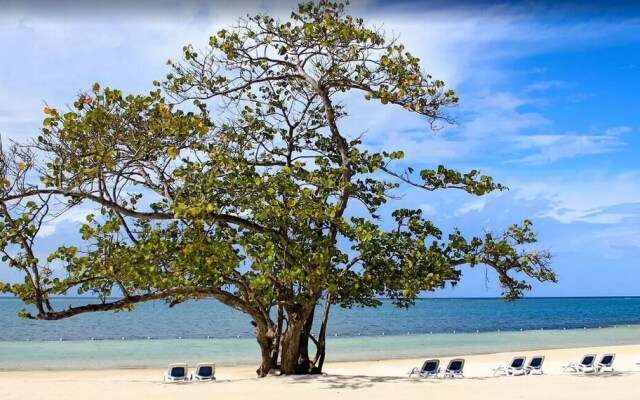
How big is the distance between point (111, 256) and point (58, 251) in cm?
97

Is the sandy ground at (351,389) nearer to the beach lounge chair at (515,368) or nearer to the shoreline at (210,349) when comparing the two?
the beach lounge chair at (515,368)

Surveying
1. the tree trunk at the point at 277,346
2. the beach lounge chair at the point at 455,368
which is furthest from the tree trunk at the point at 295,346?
the beach lounge chair at the point at 455,368

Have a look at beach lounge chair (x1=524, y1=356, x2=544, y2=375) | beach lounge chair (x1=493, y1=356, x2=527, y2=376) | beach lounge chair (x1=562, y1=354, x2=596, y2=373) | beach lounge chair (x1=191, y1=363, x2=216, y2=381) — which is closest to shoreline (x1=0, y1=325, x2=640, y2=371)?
beach lounge chair (x1=191, y1=363, x2=216, y2=381)

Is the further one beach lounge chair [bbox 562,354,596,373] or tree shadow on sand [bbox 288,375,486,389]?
beach lounge chair [bbox 562,354,596,373]

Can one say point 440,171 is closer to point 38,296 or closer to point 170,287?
point 170,287

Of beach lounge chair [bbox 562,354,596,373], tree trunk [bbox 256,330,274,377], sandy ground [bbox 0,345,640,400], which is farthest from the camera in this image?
beach lounge chair [bbox 562,354,596,373]

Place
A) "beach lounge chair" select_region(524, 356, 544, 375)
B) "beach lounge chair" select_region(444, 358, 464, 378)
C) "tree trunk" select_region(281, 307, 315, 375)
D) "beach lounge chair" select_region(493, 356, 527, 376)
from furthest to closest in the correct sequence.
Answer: "beach lounge chair" select_region(524, 356, 544, 375), "beach lounge chair" select_region(493, 356, 527, 376), "beach lounge chair" select_region(444, 358, 464, 378), "tree trunk" select_region(281, 307, 315, 375)

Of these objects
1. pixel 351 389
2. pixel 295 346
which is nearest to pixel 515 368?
pixel 295 346

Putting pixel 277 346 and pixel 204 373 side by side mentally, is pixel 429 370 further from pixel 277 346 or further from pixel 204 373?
pixel 204 373

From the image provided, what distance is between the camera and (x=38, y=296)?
12391 mm

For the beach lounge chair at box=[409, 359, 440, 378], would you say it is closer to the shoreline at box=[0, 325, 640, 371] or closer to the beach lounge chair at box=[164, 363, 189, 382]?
the beach lounge chair at box=[164, 363, 189, 382]

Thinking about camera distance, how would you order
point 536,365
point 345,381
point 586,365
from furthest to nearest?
point 536,365 < point 586,365 < point 345,381

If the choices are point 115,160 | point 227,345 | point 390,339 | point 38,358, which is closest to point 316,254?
point 115,160

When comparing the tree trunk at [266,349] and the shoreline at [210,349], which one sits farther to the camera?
the shoreline at [210,349]
